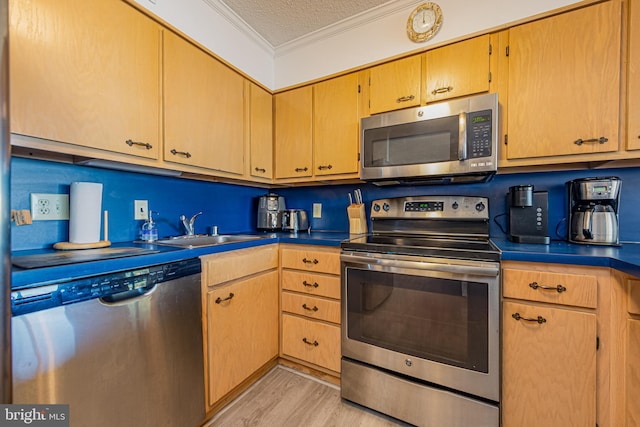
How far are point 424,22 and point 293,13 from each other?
0.95 meters

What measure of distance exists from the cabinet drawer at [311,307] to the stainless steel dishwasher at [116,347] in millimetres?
645

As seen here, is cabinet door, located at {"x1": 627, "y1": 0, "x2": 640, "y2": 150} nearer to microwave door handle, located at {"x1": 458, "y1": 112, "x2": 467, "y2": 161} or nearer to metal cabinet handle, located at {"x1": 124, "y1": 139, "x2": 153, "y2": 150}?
microwave door handle, located at {"x1": 458, "y1": 112, "x2": 467, "y2": 161}

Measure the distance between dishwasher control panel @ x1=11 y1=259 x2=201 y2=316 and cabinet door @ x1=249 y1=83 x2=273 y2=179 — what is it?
1.07 m

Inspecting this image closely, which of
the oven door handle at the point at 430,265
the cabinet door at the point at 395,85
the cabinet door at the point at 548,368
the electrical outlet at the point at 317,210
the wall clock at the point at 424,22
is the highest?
the wall clock at the point at 424,22

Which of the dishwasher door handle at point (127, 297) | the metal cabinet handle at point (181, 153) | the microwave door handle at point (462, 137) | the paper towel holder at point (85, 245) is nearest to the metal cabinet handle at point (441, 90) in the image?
the microwave door handle at point (462, 137)

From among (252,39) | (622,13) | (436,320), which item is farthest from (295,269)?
(622,13)

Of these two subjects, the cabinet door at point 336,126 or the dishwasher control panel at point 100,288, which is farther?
the cabinet door at point 336,126

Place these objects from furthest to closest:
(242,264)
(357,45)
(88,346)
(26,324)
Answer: (357,45), (242,264), (88,346), (26,324)

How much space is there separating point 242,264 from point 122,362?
2.26ft

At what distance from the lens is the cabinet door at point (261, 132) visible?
2.04 meters

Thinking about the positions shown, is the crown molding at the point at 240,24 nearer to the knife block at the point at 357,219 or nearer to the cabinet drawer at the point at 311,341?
the knife block at the point at 357,219

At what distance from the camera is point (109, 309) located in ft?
3.17

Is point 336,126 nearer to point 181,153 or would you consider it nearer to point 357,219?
point 357,219

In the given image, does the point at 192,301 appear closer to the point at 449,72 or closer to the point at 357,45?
the point at 449,72
